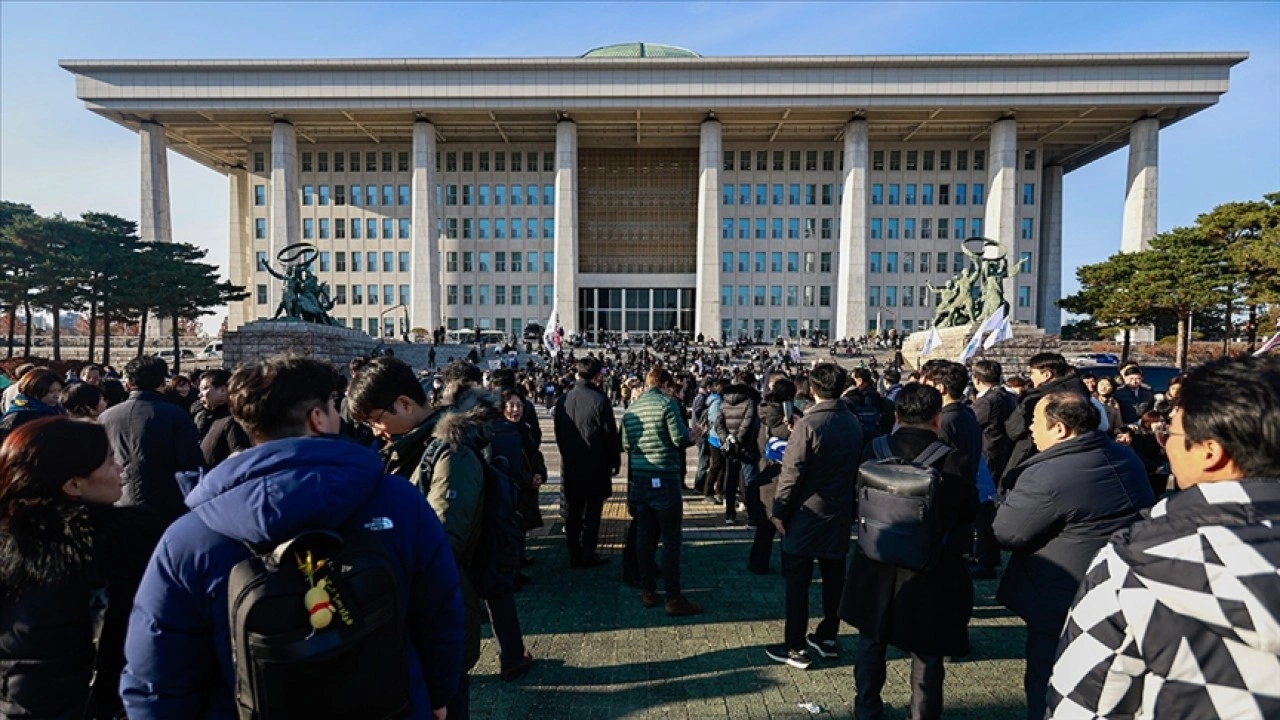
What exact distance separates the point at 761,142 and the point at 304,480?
212 feet

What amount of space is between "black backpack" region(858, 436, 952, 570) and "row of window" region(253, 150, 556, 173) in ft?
205

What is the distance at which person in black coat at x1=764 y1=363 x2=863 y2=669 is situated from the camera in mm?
4453

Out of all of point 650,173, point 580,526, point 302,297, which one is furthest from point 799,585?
point 650,173

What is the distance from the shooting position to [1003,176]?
172 ft

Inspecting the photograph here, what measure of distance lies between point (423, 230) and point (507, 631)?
5361cm

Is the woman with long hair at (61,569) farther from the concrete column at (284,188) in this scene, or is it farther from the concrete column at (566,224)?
the concrete column at (284,188)

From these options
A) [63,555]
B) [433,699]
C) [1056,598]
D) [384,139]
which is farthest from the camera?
[384,139]

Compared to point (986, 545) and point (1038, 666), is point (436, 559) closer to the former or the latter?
point (1038, 666)

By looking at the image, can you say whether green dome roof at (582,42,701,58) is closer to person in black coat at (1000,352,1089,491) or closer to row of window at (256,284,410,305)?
row of window at (256,284,410,305)

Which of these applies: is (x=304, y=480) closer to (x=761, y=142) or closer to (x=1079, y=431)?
(x=1079, y=431)

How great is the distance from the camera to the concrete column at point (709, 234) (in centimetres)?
5416

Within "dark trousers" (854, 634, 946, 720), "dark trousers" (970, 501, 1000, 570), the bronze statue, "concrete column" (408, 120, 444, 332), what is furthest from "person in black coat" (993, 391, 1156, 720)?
"concrete column" (408, 120, 444, 332)

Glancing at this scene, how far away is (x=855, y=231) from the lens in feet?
175

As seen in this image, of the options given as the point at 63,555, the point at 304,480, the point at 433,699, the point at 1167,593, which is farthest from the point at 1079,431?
the point at 63,555
